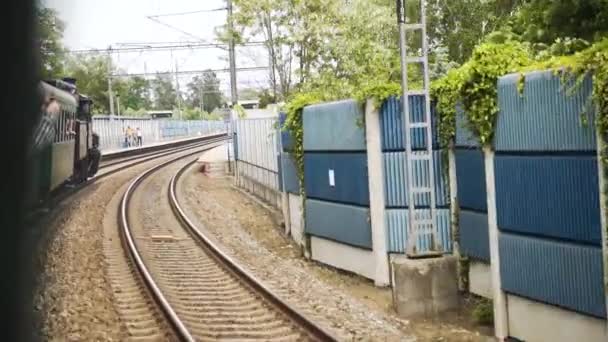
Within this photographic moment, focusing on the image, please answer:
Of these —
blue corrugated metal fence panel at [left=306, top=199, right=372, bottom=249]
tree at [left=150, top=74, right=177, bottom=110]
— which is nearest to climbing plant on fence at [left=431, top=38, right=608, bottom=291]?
blue corrugated metal fence panel at [left=306, top=199, right=372, bottom=249]

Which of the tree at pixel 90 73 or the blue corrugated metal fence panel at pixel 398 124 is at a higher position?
the tree at pixel 90 73

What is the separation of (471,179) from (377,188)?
1.82m

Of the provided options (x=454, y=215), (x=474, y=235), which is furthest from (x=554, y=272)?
(x=454, y=215)

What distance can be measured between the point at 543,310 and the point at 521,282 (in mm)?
403

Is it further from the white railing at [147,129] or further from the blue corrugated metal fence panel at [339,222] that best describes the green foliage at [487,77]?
the white railing at [147,129]

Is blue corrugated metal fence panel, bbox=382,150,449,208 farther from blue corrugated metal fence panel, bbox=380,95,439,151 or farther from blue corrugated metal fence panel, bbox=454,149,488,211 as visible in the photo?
blue corrugated metal fence panel, bbox=454,149,488,211

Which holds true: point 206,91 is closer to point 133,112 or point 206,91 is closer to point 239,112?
point 133,112

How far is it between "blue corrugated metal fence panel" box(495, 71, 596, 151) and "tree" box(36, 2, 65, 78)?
4.54 m

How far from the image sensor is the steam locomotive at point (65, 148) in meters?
13.8

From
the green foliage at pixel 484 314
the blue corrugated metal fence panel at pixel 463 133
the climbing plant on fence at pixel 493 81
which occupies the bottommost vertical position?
the green foliage at pixel 484 314

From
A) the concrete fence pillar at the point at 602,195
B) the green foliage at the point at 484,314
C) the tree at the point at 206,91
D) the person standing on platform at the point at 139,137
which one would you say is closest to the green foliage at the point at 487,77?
the concrete fence pillar at the point at 602,195

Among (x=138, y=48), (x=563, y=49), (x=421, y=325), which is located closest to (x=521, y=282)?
(x=421, y=325)

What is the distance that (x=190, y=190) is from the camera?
27922 millimetres

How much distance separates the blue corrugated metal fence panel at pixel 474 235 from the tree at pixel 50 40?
210 inches
